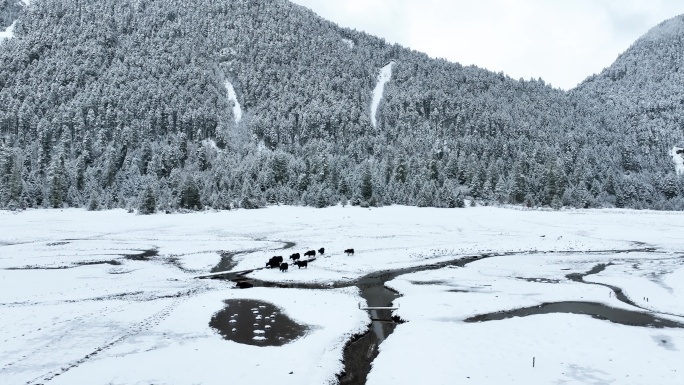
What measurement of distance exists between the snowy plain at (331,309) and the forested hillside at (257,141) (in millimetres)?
54362

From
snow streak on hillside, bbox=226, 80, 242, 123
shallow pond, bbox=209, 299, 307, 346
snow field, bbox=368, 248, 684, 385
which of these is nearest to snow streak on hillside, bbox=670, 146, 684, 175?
snow field, bbox=368, 248, 684, 385

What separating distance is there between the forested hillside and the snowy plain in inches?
2140

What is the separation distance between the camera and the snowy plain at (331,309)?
1385 centimetres

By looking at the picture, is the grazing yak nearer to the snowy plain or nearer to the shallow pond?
the snowy plain

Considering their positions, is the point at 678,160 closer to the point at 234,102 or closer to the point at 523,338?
the point at 234,102

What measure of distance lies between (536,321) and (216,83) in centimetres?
19001

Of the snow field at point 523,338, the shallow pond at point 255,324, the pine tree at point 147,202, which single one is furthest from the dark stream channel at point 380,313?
the pine tree at point 147,202

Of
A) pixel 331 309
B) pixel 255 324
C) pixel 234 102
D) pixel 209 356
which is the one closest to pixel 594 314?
pixel 331 309

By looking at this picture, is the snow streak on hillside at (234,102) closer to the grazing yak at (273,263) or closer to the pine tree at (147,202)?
the pine tree at (147,202)

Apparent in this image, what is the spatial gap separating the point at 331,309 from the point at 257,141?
14620 centimetres

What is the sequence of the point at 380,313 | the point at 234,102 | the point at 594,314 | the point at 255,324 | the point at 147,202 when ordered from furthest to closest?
the point at 234,102 < the point at 147,202 < the point at 380,313 < the point at 594,314 < the point at 255,324

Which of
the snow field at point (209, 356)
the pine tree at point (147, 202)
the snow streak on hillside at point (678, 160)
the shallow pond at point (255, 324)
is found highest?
the snow streak on hillside at point (678, 160)

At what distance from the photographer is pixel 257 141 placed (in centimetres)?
16200

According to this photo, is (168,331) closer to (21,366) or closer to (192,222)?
(21,366)
